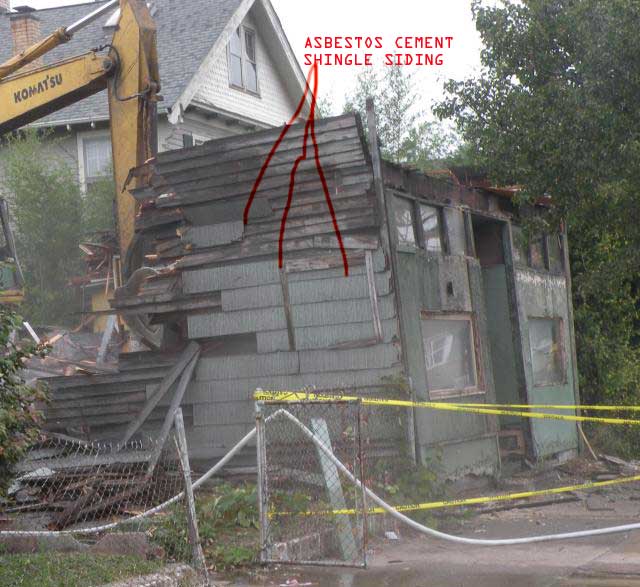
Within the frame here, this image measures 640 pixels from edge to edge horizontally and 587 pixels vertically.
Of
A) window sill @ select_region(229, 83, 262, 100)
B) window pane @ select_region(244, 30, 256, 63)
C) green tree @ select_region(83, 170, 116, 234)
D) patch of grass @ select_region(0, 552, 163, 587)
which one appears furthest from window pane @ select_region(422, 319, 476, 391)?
window pane @ select_region(244, 30, 256, 63)

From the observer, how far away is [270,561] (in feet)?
Result: 28.2

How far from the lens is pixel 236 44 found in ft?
84.0

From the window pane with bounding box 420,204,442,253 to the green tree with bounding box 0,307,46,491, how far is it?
6.31 metres

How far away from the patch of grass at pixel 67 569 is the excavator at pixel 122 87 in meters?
5.99

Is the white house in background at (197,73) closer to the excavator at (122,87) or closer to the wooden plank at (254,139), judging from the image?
the excavator at (122,87)

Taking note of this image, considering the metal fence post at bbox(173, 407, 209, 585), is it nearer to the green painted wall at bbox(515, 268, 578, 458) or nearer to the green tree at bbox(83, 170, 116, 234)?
the green painted wall at bbox(515, 268, 578, 458)

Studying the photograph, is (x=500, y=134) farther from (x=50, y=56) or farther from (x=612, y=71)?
(x=50, y=56)

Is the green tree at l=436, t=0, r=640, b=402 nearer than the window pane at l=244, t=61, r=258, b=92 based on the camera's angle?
Yes

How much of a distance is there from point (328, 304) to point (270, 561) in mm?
3862

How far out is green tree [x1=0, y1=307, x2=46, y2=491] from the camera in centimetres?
711

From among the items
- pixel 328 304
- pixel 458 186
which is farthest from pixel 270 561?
pixel 458 186

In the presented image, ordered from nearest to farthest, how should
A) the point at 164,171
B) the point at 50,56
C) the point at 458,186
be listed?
the point at 164,171, the point at 458,186, the point at 50,56

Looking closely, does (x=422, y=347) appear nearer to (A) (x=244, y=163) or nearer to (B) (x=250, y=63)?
(A) (x=244, y=163)

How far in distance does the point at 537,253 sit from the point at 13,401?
1057 cm
